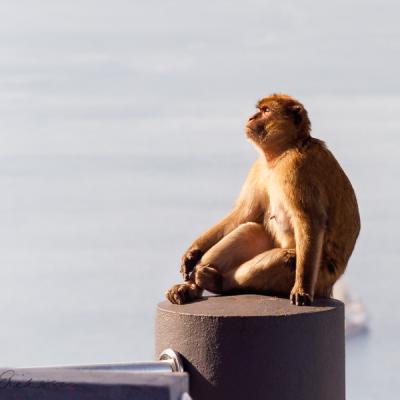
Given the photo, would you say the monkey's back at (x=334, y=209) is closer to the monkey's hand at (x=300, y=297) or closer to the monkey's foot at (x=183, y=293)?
the monkey's hand at (x=300, y=297)

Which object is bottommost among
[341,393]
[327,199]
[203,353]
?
[341,393]

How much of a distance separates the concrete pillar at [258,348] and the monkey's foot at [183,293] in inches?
10.6

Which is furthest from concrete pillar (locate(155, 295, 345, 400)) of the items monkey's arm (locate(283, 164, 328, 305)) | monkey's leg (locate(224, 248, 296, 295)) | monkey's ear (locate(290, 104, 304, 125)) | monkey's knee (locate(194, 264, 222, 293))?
monkey's ear (locate(290, 104, 304, 125))

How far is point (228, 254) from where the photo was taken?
5250mm

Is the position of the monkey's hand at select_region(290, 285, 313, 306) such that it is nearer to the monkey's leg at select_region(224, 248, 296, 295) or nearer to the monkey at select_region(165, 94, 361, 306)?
the monkey at select_region(165, 94, 361, 306)

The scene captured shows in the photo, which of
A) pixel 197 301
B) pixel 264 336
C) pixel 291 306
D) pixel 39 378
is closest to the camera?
pixel 39 378

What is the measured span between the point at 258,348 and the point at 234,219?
1404 mm

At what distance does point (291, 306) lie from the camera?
15.4ft

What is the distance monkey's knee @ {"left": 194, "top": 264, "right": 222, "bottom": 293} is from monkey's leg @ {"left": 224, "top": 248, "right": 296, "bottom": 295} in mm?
143

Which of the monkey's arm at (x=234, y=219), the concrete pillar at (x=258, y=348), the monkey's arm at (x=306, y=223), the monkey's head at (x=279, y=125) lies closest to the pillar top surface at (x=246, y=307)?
the concrete pillar at (x=258, y=348)

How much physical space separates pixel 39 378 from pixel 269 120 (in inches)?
102

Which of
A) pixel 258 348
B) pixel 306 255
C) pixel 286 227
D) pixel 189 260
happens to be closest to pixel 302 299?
pixel 306 255

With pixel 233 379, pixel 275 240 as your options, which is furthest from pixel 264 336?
pixel 275 240

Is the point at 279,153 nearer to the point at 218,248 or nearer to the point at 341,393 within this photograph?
the point at 218,248
